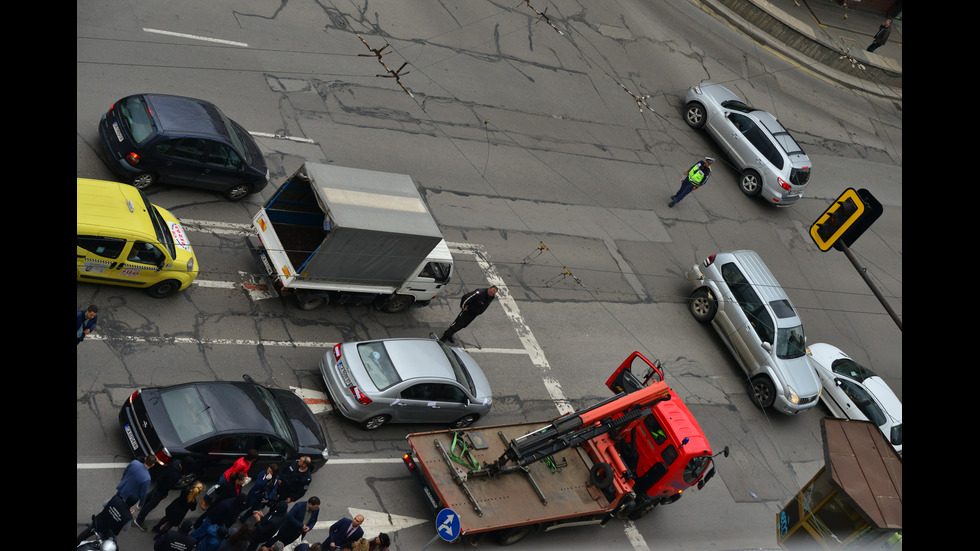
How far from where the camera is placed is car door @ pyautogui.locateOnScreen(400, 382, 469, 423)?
14.5 meters

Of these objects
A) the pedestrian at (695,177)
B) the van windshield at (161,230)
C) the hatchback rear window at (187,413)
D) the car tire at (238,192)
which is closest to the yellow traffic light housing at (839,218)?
the hatchback rear window at (187,413)

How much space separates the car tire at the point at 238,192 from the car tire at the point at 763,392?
1179 centimetres

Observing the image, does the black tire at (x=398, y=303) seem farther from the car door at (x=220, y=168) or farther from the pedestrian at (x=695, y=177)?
the pedestrian at (x=695, y=177)

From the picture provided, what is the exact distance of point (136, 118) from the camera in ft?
52.4

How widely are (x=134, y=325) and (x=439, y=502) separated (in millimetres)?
5717

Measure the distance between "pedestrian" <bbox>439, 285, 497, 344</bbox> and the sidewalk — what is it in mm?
20818

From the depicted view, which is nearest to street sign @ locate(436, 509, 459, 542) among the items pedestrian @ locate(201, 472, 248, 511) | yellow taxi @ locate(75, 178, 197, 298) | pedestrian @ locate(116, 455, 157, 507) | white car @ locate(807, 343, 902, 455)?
pedestrian @ locate(201, 472, 248, 511)

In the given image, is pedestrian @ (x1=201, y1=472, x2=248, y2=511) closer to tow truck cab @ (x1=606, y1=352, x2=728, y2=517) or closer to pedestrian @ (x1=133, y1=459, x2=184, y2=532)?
pedestrian @ (x1=133, y1=459, x2=184, y2=532)

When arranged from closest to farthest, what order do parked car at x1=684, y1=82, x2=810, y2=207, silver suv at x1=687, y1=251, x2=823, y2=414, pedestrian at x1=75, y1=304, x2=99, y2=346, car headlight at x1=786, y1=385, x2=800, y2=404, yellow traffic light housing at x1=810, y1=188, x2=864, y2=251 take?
pedestrian at x1=75, y1=304, x2=99, y2=346
yellow traffic light housing at x1=810, y1=188, x2=864, y2=251
car headlight at x1=786, y1=385, x2=800, y2=404
silver suv at x1=687, y1=251, x2=823, y2=414
parked car at x1=684, y1=82, x2=810, y2=207

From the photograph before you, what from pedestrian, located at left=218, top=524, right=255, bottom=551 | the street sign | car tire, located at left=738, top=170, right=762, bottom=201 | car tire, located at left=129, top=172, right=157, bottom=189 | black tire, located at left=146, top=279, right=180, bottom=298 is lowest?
black tire, located at left=146, top=279, right=180, bottom=298

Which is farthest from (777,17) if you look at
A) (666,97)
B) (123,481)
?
(123,481)

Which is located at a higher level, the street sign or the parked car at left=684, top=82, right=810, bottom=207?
the parked car at left=684, top=82, right=810, bottom=207

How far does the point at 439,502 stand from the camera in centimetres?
1310

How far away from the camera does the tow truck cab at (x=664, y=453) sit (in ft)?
48.2
